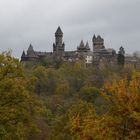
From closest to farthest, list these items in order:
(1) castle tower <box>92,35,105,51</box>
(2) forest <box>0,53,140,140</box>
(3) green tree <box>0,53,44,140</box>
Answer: (2) forest <box>0,53,140,140</box>, (3) green tree <box>0,53,44,140</box>, (1) castle tower <box>92,35,105,51</box>

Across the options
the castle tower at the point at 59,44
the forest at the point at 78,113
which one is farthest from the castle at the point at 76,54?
the forest at the point at 78,113

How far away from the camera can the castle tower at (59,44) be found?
16675 centimetres

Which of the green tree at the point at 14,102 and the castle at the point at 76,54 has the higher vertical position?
the castle at the point at 76,54

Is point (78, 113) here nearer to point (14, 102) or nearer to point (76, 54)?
point (14, 102)

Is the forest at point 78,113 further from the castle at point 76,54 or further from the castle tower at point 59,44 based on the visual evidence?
the castle tower at point 59,44

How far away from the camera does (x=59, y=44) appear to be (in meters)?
171

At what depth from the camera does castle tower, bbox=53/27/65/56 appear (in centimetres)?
16675

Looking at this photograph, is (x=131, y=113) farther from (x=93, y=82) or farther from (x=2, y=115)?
(x=93, y=82)

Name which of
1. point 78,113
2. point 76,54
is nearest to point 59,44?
point 76,54

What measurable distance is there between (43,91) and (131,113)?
10160 centimetres

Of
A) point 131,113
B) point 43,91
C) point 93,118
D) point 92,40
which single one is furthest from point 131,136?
point 92,40

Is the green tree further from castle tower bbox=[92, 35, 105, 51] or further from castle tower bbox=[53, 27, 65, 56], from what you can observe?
castle tower bbox=[92, 35, 105, 51]

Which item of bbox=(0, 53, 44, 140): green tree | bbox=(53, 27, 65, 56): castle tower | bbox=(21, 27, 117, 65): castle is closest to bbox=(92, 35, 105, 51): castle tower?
bbox=(21, 27, 117, 65): castle

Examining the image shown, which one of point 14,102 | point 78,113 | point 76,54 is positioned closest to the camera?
point 14,102
